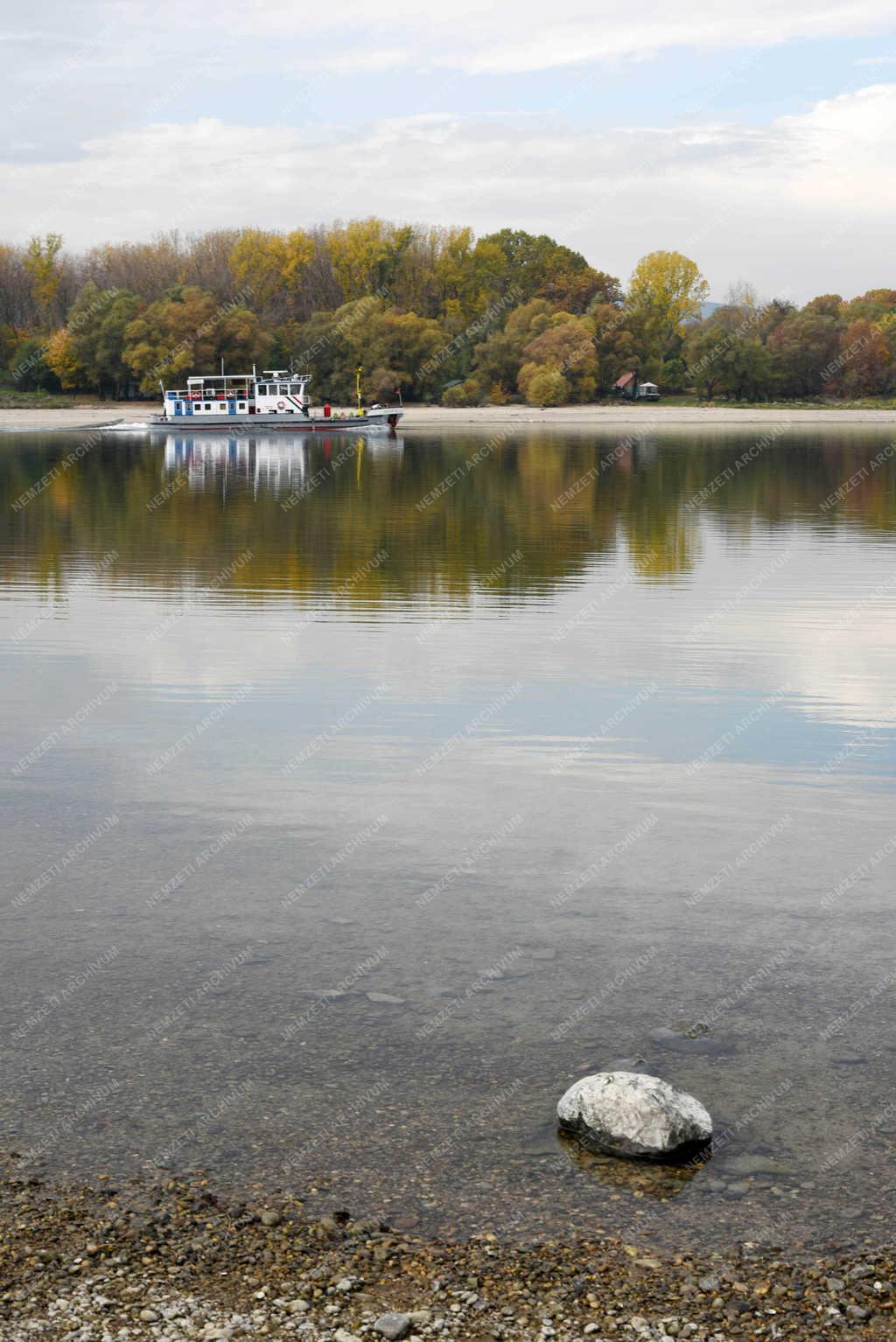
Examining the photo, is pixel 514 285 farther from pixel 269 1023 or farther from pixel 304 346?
pixel 269 1023

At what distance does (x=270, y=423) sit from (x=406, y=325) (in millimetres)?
39217

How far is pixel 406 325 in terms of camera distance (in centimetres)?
14675

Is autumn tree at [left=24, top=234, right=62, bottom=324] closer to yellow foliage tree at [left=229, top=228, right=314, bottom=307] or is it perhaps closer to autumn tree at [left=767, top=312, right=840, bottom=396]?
yellow foliage tree at [left=229, top=228, right=314, bottom=307]

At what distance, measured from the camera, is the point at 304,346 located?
15012 cm

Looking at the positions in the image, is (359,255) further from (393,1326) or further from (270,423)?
(393,1326)

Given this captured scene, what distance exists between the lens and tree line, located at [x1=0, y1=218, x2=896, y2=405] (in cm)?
13975

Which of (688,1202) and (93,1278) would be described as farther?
(688,1202)

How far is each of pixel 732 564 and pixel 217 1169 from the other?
23.1m

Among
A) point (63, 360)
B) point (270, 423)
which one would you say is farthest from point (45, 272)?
point (270, 423)

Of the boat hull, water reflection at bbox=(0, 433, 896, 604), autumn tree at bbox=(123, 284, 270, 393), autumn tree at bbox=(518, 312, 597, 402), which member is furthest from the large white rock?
autumn tree at bbox=(518, 312, 597, 402)

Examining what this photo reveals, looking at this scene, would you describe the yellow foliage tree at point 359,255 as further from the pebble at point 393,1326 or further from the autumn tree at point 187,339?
the pebble at point 393,1326

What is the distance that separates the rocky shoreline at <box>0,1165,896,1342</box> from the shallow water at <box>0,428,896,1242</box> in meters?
0.26

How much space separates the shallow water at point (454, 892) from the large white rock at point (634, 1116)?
15 cm

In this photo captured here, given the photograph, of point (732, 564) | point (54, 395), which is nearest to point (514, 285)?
point (54, 395)
